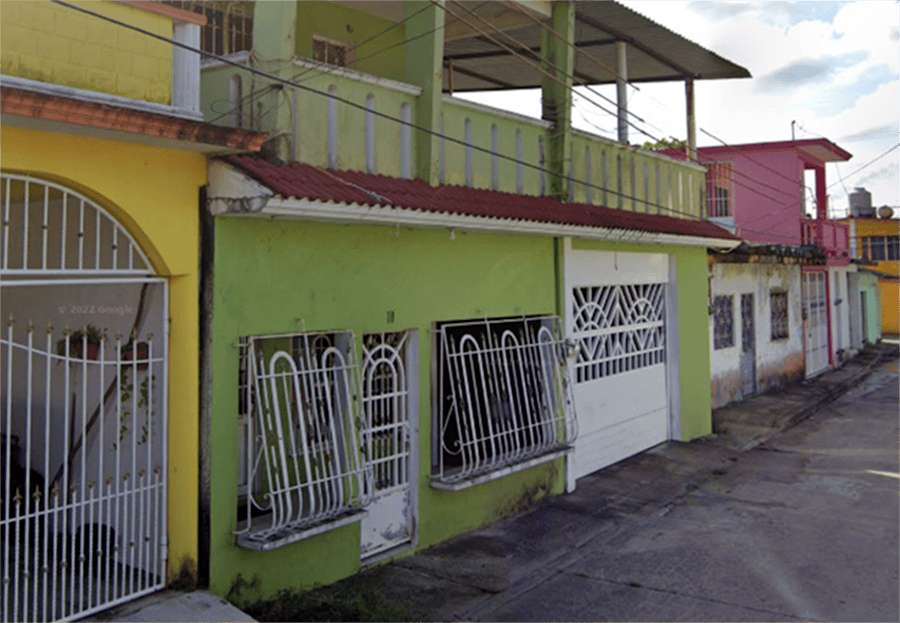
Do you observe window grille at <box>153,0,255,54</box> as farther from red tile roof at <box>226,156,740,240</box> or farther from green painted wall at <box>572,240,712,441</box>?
green painted wall at <box>572,240,712,441</box>

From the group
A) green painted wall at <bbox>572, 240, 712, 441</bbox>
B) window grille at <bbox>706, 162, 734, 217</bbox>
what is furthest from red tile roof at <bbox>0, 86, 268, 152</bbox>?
window grille at <bbox>706, 162, 734, 217</bbox>

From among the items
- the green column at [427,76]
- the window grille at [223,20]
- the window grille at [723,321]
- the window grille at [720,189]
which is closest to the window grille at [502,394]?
the green column at [427,76]

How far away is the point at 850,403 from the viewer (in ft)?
53.2

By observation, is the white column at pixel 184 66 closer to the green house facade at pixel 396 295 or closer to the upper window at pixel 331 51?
the green house facade at pixel 396 295

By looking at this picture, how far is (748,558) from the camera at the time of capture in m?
6.90

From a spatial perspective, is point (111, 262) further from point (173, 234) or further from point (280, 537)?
point (280, 537)

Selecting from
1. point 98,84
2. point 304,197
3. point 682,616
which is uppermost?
point 98,84

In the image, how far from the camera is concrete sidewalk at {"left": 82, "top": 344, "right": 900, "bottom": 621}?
5562 mm

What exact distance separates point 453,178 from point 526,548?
3.35m

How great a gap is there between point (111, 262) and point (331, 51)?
466 centimetres

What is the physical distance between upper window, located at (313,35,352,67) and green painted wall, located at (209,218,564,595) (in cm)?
296

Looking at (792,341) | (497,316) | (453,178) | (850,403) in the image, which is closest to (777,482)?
(497,316)

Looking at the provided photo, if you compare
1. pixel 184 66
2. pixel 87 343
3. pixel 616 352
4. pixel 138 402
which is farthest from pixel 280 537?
pixel 616 352

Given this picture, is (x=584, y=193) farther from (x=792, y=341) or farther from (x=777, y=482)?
(x=792, y=341)
